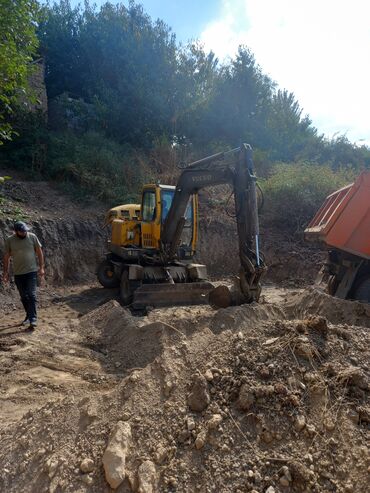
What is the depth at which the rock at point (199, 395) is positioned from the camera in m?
3.04

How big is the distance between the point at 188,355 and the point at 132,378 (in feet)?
2.10

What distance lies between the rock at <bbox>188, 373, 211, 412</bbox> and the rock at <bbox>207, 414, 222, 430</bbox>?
0.47ft

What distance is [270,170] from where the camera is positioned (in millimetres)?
19234

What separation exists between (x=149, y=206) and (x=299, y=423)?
6.92 m

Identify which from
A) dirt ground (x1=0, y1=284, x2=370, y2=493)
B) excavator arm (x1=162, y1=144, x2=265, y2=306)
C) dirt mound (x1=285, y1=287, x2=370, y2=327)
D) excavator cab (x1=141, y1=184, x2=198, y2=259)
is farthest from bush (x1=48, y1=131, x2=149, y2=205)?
dirt ground (x1=0, y1=284, x2=370, y2=493)

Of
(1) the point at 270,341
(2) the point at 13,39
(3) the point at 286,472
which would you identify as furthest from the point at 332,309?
(2) the point at 13,39

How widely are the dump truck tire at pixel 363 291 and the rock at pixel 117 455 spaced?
17.5 ft

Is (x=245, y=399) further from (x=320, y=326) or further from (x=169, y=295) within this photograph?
(x=169, y=295)

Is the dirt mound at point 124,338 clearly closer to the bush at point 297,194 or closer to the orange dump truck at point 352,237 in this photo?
the orange dump truck at point 352,237

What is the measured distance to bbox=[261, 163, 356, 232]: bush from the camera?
1554 cm

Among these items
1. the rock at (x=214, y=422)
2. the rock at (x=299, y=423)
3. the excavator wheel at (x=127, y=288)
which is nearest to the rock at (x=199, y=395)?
the rock at (x=214, y=422)

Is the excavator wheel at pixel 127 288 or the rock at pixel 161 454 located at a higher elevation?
the rock at pixel 161 454

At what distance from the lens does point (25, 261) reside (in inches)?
256

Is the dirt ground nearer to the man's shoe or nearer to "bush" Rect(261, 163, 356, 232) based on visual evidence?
the man's shoe
